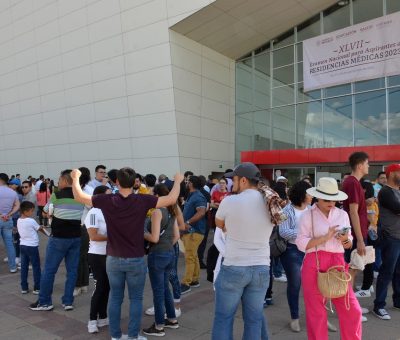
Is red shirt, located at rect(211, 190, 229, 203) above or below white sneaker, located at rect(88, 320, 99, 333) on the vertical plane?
above

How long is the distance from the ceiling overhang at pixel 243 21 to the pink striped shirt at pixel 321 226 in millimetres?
12764

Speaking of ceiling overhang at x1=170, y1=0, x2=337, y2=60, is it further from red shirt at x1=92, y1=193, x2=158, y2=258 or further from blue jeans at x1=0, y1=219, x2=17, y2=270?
red shirt at x1=92, y1=193, x2=158, y2=258

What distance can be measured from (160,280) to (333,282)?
1858 mm

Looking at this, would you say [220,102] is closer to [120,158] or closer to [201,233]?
[120,158]

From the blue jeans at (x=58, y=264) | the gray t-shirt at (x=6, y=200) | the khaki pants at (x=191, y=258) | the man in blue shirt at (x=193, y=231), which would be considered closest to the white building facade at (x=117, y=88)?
the gray t-shirt at (x=6, y=200)

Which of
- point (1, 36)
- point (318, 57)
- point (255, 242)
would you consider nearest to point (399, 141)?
point (318, 57)

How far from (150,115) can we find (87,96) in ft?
13.2

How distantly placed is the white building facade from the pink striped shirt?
12568 millimetres

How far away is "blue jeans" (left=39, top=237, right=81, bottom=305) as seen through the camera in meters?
5.05

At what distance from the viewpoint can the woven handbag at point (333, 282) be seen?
127 inches

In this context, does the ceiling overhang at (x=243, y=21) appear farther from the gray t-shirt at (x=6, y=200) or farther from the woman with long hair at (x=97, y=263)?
the woman with long hair at (x=97, y=263)

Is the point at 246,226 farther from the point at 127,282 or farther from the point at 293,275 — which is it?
the point at 293,275

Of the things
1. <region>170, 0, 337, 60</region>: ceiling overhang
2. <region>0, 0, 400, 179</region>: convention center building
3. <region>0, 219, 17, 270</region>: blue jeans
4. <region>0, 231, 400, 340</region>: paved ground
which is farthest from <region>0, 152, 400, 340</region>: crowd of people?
<region>170, 0, 337, 60</region>: ceiling overhang

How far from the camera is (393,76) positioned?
14.7 m
